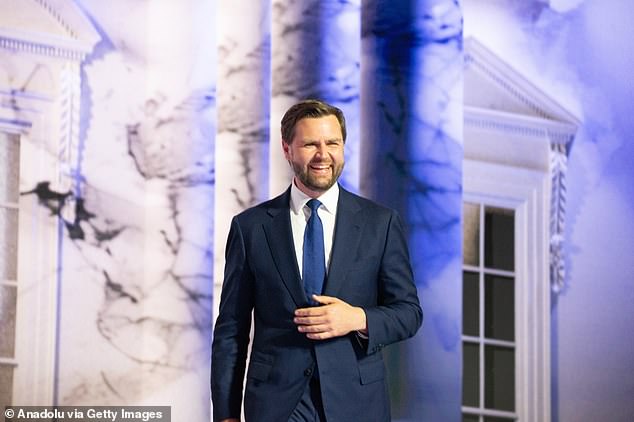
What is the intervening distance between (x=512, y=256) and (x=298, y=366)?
1.62 metres

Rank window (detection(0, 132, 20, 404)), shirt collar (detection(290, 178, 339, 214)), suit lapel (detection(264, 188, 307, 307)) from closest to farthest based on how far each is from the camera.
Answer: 1. suit lapel (detection(264, 188, 307, 307))
2. shirt collar (detection(290, 178, 339, 214))
3. window (detection(0, 132, 20, 404))

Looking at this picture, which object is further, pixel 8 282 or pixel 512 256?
pixel 512 256

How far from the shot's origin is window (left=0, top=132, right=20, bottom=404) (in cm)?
308

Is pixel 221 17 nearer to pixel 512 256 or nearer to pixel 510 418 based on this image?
pixel 512 256

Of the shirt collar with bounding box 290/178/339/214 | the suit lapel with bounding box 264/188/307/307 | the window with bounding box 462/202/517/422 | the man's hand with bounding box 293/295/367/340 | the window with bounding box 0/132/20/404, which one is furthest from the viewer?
the window with bounding box 462/202/517/422

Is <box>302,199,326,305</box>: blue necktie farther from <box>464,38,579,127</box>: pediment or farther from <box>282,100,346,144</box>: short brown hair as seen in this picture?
<box>464,38,579,127</box>: pediment

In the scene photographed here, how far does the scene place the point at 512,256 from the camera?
360 cm

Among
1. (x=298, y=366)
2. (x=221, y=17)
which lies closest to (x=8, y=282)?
(x=221, y=17)

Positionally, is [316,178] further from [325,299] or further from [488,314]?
[488,314]

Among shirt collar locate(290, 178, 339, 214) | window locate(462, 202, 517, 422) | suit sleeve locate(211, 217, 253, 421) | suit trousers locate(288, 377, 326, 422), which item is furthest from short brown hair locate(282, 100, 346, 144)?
window locate(462, 202, 517, 422)

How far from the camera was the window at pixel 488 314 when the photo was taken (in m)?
3.55

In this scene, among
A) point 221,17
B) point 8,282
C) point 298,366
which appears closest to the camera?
point 298,366

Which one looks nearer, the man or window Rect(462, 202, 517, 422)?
the man

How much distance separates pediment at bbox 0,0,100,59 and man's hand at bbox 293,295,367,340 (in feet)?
4.81
